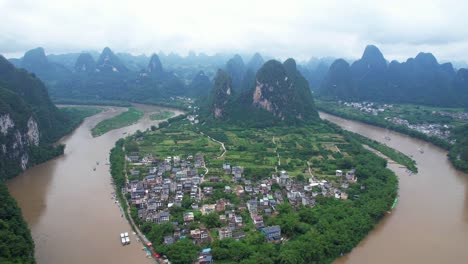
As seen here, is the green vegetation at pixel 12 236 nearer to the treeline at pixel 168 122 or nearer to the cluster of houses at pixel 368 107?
the treeline at pixel 168 122

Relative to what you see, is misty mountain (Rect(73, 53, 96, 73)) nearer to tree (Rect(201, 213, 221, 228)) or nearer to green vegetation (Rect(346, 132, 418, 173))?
green vegetation (Rect(346, 132, 418, 173))

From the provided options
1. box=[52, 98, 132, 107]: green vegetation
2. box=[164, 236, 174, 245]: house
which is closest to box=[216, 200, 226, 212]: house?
box=[164, 236, 174, 245]: house

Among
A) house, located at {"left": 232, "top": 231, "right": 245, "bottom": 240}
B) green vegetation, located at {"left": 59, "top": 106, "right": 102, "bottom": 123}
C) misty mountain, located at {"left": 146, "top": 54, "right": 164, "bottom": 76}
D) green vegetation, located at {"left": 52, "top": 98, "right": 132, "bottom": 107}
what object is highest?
misty mountain, located at {"left": 146, "top": 54, "right": 164, "bottom": 76}

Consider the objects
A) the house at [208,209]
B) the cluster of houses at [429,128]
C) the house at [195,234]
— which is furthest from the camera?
the cluster of houses at [429,128]

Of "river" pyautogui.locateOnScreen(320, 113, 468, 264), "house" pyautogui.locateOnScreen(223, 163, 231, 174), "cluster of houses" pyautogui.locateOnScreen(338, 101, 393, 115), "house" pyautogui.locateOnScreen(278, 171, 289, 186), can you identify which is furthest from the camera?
"cluster of houses" pyautogui.locateOnScreen(338, 101, 393, 115)

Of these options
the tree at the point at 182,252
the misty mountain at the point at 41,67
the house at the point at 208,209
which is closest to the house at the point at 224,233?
the tree at the point at 182,252

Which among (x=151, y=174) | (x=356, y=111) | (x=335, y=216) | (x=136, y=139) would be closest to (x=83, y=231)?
(x=151, y=174)

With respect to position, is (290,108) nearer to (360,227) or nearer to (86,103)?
(360,227)

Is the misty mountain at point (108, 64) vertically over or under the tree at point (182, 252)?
over
